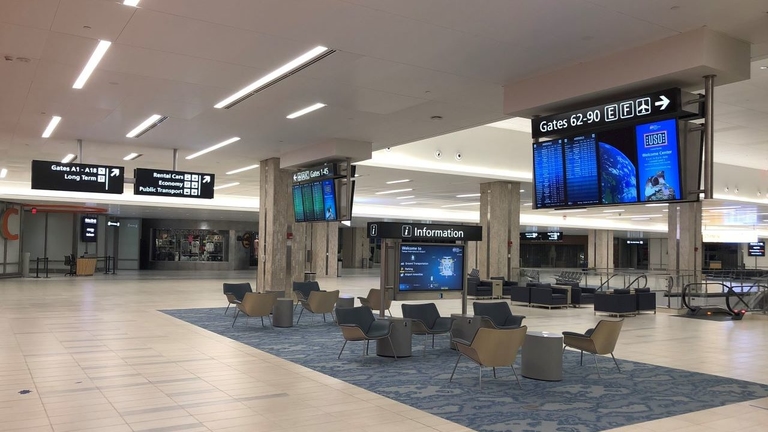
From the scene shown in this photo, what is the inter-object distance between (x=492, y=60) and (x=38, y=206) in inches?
1079

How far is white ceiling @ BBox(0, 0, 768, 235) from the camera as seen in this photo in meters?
5.66

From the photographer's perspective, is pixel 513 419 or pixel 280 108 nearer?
pixel 513 419

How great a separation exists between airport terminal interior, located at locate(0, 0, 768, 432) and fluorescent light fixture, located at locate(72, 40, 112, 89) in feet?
0.14

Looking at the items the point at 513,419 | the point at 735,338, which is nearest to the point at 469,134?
the point at 735,338

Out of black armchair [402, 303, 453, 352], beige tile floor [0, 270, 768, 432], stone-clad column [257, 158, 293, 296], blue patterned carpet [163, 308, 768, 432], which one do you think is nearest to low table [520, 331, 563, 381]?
blue patterned carpet [163, 308, 768, 432]

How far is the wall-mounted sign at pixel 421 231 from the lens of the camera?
1021 centimetres

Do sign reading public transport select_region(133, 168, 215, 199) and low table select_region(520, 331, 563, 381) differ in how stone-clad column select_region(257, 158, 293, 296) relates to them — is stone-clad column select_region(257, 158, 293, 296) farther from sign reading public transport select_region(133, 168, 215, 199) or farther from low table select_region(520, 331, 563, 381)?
low table select_region(520, 331, 563, 381)

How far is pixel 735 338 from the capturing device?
1173 centimetres

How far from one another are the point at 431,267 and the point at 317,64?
4.62 meters

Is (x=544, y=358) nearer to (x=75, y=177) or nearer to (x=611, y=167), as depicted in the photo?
(x=611, y=167)

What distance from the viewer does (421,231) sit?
10547 millimetres

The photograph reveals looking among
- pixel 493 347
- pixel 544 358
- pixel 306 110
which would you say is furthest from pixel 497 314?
pixel 306 110

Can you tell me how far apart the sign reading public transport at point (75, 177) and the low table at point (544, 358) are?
845 centimetres

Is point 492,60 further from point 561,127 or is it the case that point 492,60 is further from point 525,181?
point 525,181
